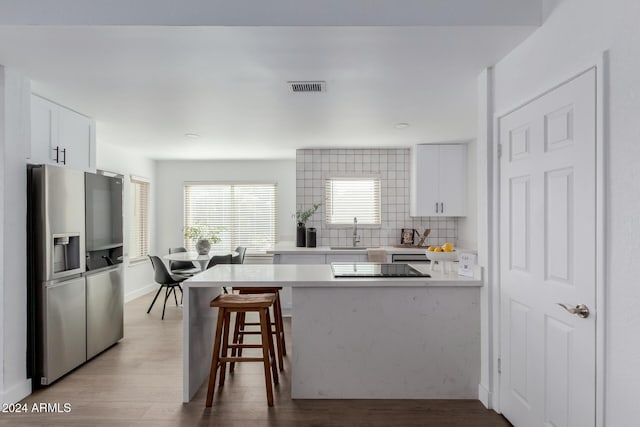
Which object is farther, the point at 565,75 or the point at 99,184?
the point at 99,184

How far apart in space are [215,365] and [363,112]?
2470mm

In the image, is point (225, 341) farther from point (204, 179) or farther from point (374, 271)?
point (204, 179)

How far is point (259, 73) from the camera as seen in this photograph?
8.72ft

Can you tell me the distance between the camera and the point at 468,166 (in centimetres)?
523

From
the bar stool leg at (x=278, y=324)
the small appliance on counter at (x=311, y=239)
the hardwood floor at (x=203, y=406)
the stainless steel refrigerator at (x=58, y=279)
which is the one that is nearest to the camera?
the hardwood floor at (x=203, y=406)

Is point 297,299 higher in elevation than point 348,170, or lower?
lower

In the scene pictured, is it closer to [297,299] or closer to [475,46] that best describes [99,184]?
[297,299]

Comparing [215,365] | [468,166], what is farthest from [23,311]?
[468,166]

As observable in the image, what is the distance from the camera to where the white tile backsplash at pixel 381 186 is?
5.62 meters

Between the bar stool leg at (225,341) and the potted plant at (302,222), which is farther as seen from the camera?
the potted plant at (302,222)

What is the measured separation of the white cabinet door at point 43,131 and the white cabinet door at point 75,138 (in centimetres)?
8

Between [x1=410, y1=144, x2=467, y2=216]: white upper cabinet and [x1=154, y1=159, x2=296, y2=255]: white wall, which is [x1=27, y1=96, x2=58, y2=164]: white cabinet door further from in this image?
[x1=410, y1=144, x2=467, y2=216]: white upper cabinet

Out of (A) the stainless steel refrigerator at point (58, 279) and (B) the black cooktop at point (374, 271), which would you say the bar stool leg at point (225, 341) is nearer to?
(B) the black cooktop at point (374, 271)

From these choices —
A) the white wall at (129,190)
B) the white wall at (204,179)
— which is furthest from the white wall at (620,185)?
the white wall at (204,179)
